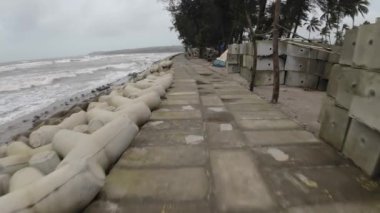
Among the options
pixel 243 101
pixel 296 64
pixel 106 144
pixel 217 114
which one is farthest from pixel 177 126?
pixel 296 64

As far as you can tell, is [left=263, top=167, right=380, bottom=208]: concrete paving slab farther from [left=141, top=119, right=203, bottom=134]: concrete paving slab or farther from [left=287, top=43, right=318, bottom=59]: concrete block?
[left=287, top=43, right=318, bottom=59]: concrete block

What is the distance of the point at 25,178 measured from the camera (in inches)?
104

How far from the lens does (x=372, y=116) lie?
2.56 metres

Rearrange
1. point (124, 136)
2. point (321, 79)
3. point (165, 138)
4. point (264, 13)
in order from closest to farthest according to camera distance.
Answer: point (124, 136)
point (165, 138)
point (321, 79)
point (264, 13)

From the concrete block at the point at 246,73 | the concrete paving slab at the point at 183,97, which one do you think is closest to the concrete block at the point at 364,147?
the concrete paving slab at the point at 183,97

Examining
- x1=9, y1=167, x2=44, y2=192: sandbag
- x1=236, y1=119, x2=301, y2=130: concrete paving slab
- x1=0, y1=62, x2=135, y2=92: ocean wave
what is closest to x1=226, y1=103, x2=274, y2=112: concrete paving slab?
x1=236, y1=119, x2=301, y2=130: concrete paving slab

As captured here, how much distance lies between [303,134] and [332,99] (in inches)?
22.9

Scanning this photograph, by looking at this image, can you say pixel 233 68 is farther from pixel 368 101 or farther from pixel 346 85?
pixel 368 101

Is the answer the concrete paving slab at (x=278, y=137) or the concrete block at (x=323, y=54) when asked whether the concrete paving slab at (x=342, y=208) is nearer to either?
the concrete paving slab at (x=278, y=137)

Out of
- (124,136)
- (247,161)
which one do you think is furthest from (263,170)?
(124,136)

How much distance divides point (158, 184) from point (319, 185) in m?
1.33

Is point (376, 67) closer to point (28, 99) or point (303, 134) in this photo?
point (303, 134)

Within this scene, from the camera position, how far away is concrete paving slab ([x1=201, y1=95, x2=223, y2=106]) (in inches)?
238

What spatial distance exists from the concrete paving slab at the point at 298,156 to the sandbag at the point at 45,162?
2002 millimetres
